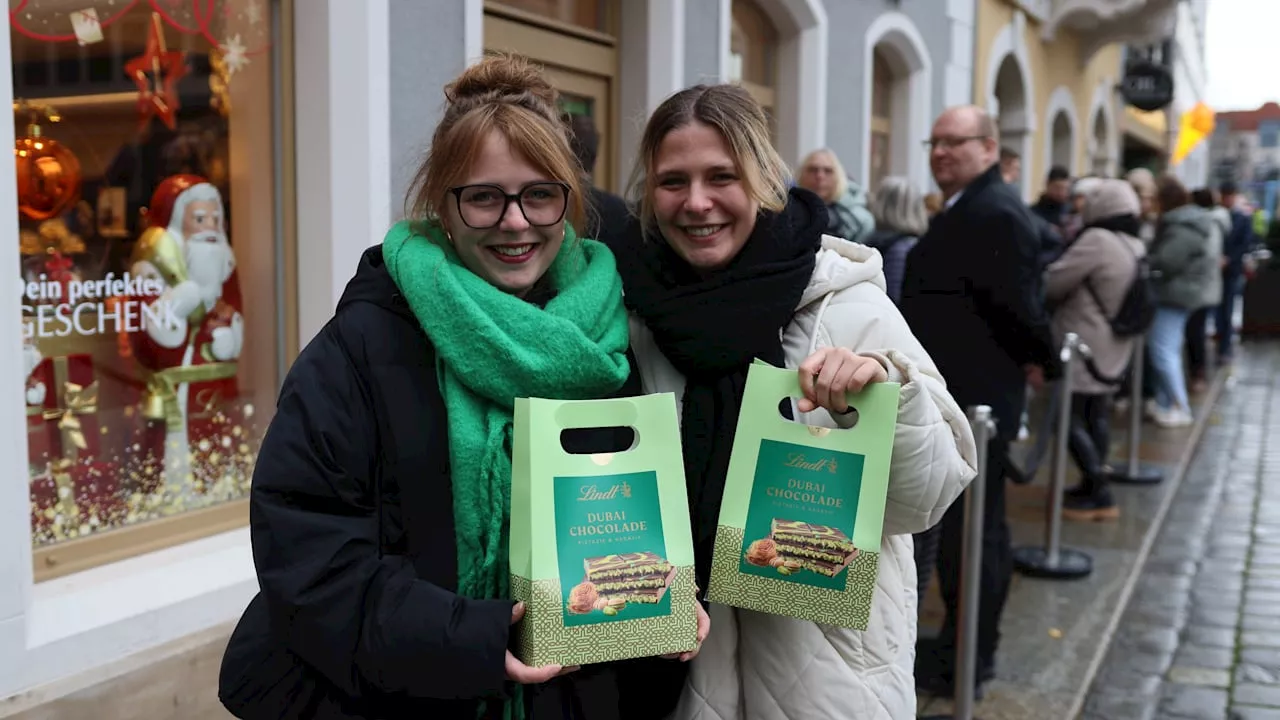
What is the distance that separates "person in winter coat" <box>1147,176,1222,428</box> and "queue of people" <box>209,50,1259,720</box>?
8080 millimetres

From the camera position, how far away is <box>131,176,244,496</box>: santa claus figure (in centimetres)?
371

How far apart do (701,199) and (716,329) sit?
0.22 meters

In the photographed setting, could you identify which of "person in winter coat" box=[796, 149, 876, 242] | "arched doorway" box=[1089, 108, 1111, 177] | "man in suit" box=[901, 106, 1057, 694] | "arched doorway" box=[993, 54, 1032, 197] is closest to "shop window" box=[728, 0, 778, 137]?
"person in winter coat" box=[796, 149, 876, 242]

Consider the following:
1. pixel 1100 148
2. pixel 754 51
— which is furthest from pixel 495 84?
pixel 1100 148

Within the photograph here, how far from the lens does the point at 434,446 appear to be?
157 centimetres

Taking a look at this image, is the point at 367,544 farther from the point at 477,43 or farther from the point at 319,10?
the point at 477,43

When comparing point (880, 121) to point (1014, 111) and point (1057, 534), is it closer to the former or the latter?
point (1014, 111)

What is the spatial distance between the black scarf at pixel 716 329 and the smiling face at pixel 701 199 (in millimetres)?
32

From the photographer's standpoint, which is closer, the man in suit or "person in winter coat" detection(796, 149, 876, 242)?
the man in suit

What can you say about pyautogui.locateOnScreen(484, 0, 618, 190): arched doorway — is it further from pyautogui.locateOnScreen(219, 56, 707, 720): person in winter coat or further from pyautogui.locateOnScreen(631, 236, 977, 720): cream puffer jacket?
pyautogui.locateOnScreen(219, 56, 707, 720): person in winter coat

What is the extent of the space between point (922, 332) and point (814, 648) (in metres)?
2.41

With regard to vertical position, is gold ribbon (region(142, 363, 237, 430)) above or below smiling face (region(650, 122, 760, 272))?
below

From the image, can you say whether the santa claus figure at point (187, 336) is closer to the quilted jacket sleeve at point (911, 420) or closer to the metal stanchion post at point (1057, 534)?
the quilted jacket sleeve at point (911, 420)

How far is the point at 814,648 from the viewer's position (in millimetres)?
1817
